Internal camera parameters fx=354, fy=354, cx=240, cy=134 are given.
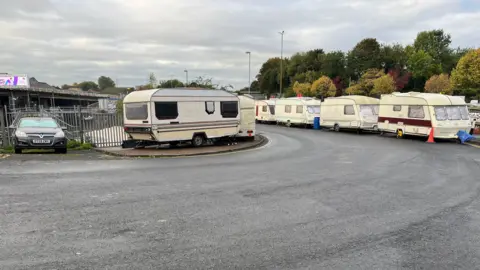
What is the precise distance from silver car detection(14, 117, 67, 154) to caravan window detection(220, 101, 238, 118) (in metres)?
7.43

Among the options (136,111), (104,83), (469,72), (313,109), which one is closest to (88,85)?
(104,83)

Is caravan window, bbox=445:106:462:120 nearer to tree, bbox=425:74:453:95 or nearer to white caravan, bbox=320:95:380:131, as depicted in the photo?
Answer: white caravan, bbox=320:95:380:131

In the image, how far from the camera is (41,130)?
44.8 feet

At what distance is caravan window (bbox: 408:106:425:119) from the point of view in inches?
803

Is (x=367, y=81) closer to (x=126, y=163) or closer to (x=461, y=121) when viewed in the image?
(x=461, y=121)

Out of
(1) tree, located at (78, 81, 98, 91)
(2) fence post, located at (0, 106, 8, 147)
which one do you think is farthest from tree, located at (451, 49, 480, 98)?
(1) tree, located at (78, 81, 98, 91)

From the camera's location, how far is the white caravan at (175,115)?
614 inches

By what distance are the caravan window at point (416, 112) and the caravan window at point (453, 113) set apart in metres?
1.26

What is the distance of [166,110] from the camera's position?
1588 cm

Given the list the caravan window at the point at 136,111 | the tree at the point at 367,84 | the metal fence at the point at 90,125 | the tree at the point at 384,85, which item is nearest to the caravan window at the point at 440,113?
the caravan window at the point at 136,111

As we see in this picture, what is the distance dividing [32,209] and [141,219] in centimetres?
201

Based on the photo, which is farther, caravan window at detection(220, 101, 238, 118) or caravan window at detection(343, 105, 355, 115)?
caravan window at detection(343, 105, 355, 115)

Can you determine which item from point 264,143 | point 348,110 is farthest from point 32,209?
point 348,110

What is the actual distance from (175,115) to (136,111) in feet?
5.68
